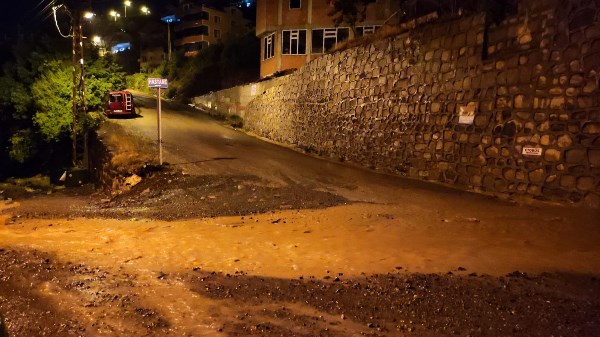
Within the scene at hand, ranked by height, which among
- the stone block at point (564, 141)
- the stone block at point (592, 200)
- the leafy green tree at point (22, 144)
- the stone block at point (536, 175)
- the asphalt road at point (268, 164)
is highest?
the stone block at point (564, 141)

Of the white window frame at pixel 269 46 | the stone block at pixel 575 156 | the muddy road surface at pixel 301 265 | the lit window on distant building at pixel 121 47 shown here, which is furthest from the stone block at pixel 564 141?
the lit window on distant building at pixel 121 47

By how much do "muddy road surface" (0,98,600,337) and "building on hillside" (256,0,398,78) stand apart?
70.2ft

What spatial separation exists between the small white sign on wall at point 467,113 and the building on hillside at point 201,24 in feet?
189

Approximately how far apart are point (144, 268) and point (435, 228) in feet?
17.3

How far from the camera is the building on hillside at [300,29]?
3153cm

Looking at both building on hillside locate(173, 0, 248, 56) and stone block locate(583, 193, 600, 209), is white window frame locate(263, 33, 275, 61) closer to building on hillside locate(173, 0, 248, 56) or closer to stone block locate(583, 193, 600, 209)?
stone block locate(583, 193, 600, 209)

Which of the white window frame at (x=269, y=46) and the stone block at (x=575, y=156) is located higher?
the white window frame at (x=269, y=46)

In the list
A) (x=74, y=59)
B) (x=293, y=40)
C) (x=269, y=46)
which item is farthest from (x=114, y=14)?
(x=74, y=59)

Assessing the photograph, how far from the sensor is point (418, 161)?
45.9 feet

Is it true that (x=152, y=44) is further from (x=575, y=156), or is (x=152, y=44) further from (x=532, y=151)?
(x=575, y=156)

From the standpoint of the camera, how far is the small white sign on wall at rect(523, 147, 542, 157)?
1014 centimetres

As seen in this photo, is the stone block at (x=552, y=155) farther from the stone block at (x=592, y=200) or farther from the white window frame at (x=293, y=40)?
the white window frame at (x=293, y=40)

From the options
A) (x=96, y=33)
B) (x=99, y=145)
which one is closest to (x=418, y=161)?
(x=99, y=145)

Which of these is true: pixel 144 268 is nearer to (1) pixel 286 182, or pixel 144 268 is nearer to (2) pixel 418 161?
(1) pixel 286 182
